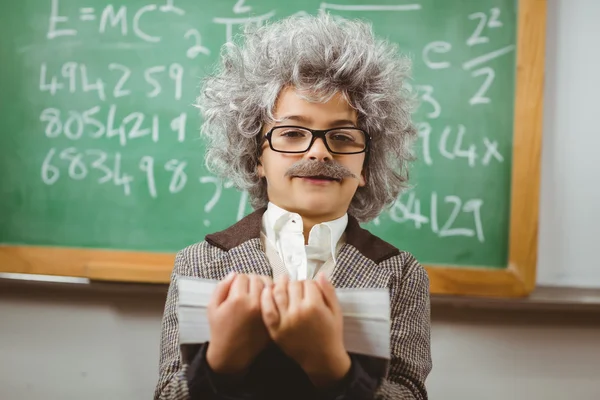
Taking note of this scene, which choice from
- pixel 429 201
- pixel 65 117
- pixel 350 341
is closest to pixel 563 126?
pixel 429 201

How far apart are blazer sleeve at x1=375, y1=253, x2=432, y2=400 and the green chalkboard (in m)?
0.38

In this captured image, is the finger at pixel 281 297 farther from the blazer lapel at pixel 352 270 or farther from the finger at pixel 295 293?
the blazer lapel at pixel 352 270

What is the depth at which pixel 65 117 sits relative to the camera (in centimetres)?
125

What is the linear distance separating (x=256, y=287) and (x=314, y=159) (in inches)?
8.2

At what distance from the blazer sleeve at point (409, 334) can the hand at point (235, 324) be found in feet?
0.61

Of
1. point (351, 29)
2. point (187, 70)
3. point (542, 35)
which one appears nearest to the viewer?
point (351, 29)

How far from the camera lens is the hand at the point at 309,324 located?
56 centimetres

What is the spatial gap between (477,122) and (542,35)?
0.68 ft

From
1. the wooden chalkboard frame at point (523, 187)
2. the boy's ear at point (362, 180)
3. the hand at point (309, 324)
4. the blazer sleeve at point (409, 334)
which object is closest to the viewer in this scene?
the hand at point (309, 324)

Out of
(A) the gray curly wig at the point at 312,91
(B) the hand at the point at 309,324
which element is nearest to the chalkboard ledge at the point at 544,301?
(A) the gray curly wig at the point at 312,91

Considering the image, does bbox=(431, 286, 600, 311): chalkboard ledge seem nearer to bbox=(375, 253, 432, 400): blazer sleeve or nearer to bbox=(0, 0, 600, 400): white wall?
bbox=(0, 0, 600, 400): white wall

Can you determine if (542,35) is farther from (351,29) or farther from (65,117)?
(65,117)

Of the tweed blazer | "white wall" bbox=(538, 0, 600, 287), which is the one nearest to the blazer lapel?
the tweed blazer

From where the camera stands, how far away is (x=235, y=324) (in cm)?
58
